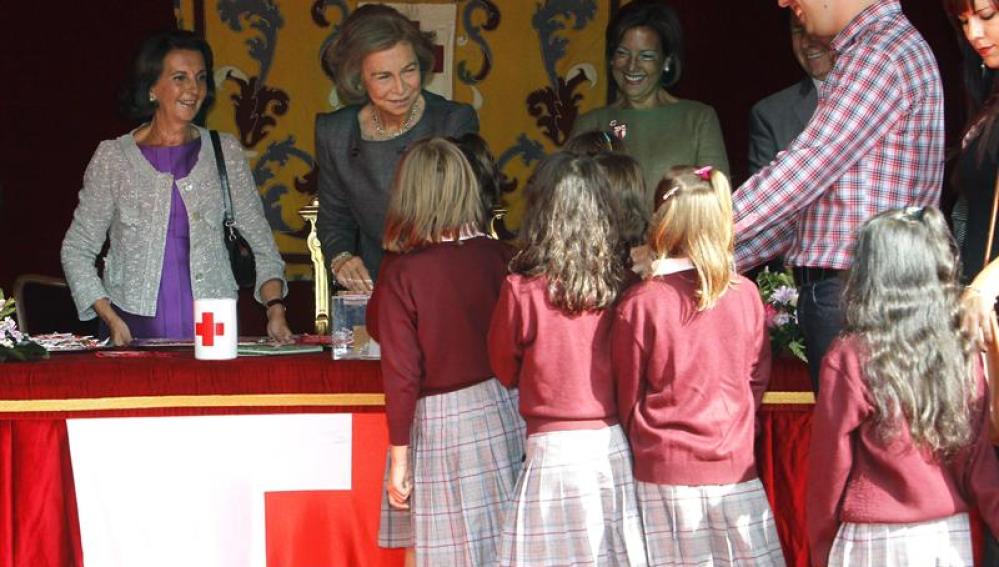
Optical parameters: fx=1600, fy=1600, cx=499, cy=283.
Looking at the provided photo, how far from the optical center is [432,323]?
322 centimetres

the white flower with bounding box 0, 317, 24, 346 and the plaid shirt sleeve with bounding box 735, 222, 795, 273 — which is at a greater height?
the plaid shirt sleeve with bounding box 735, 222, 795, 273

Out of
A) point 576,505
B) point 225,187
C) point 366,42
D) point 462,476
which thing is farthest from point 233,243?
point 576,505

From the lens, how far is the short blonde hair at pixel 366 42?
4086mm

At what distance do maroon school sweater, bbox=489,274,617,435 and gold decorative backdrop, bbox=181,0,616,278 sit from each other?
274 cm

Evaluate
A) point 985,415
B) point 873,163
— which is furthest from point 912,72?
point 985,415

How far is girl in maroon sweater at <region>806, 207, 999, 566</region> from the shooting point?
269cm

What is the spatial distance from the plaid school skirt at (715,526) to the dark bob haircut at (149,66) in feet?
6.65

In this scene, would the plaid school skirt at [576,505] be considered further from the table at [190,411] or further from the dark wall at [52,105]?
the dark wall at [52,105]

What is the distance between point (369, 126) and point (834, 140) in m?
1.64

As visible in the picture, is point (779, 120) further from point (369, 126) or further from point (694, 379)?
point (694, 379)

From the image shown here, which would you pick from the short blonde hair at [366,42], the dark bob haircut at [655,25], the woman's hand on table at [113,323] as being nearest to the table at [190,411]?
the woman's hand on table at [113,323]

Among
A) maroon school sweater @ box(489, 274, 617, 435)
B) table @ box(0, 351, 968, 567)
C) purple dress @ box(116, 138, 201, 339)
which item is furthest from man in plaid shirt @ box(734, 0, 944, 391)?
purple dress @ box(116, 138, 201, 339)

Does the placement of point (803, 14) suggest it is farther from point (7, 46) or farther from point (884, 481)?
point (7, 46)

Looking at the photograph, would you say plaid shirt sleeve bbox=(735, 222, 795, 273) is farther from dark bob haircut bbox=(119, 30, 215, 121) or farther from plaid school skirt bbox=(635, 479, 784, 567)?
dark bob haircut bbox=(119, 30, 215, 121)
